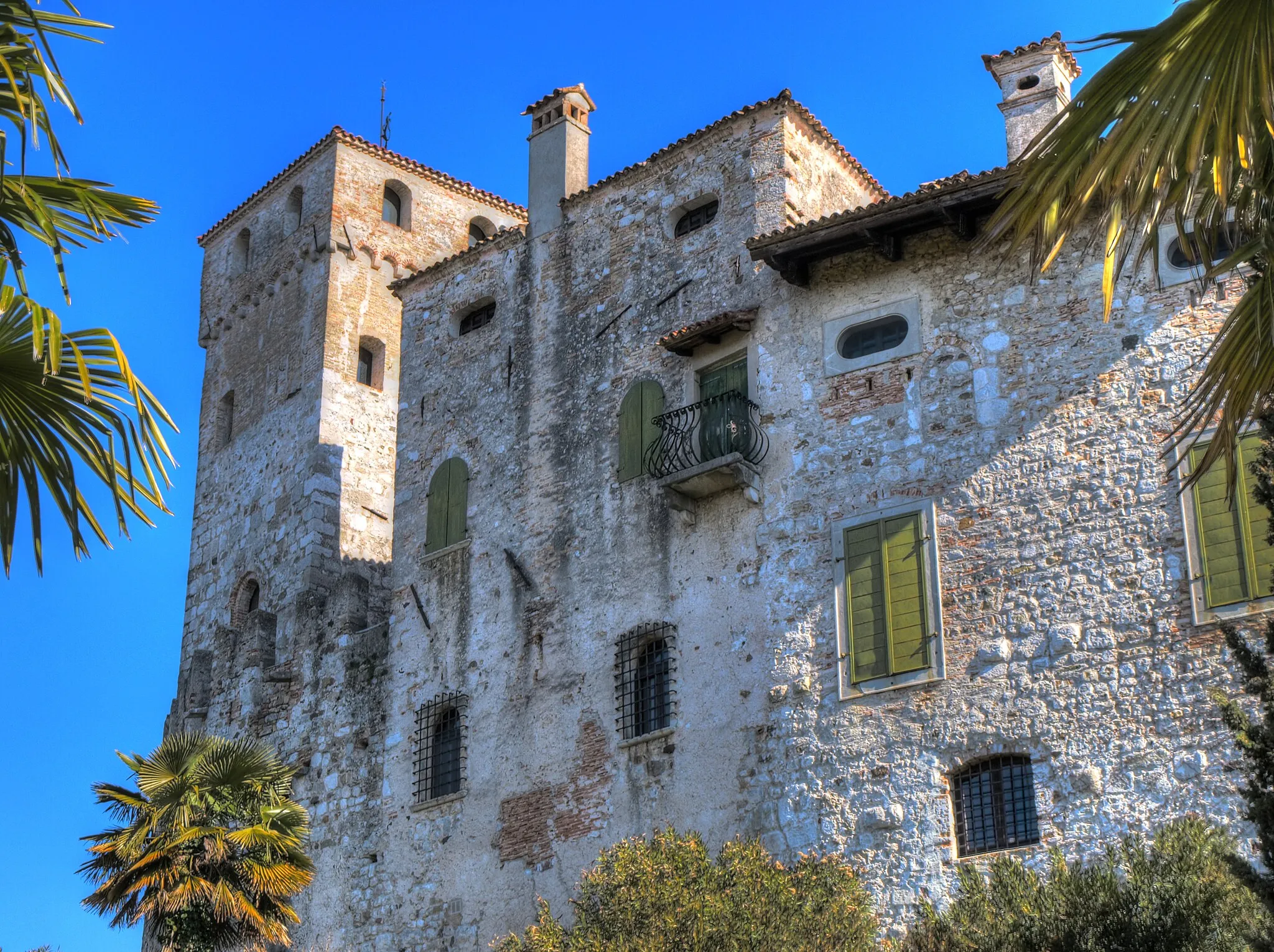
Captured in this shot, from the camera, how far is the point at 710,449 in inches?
846

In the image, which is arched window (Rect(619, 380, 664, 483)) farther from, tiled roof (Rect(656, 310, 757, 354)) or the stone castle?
tiled roof (Rect(656, 310, 757, 354))

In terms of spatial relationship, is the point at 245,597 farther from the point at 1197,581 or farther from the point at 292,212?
the point at 1197,581

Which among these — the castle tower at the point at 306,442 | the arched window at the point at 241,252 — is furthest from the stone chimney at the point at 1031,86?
the arched window at the point at 241,252

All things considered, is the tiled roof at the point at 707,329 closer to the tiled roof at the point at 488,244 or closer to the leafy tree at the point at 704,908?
the tiled roof at the point at 488,244

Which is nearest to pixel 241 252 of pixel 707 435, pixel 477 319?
pixel 477 319

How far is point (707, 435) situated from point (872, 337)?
225 cm

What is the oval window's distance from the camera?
20797 millimetres

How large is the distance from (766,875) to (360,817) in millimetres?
9560

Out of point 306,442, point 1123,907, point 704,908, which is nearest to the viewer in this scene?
point 1123,907

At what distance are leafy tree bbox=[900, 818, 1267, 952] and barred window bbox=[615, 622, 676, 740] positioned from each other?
5836mm

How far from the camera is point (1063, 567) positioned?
18766 millimetres

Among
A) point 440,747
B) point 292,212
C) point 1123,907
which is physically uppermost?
point 292,212

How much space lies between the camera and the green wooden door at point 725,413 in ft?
69.8

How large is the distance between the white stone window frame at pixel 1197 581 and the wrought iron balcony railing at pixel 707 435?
16.3 ft
